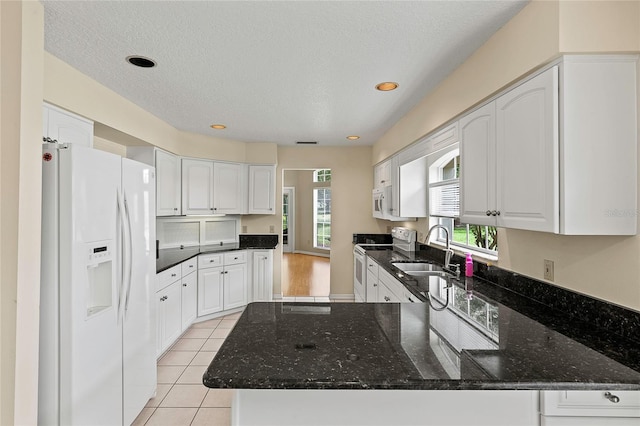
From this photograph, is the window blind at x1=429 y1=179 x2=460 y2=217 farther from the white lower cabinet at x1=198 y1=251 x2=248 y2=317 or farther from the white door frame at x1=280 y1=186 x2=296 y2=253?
the white door frame at x1=280 y1=186 x2=296 y2=253

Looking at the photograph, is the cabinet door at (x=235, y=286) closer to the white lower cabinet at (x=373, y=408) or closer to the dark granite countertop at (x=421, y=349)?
the dark granite countertop at (x=421, y=349)

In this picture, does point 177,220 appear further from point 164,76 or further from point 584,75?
point 584,75

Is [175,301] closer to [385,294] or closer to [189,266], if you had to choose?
[189,266]

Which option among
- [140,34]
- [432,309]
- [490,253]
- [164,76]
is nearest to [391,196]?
[490,253]

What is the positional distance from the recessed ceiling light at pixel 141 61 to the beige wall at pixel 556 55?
213 cm

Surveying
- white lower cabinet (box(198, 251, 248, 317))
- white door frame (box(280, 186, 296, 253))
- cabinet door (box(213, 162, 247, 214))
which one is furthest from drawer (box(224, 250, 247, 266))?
white door frame (box(280, 186, 296, 253))

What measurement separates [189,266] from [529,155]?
140 inches

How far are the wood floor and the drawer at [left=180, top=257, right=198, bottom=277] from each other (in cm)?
185

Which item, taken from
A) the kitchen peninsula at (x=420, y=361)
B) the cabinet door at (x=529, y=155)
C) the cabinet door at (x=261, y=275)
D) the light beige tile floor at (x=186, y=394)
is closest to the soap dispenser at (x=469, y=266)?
the cabinet door at (x=529, y=155)

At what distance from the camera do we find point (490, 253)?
2.64m

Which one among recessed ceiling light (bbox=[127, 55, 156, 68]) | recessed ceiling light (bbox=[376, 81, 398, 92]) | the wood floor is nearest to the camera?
recessed ceiling light (bbox=[127, 55, 156, 68])

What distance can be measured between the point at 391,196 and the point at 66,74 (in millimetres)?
3300

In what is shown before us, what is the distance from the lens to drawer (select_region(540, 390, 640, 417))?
106cm

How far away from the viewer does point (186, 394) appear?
257 cm
